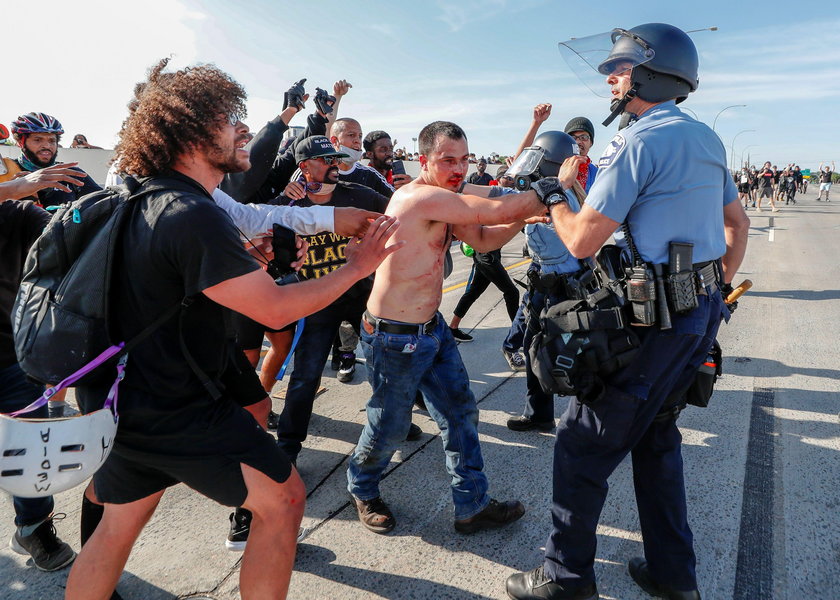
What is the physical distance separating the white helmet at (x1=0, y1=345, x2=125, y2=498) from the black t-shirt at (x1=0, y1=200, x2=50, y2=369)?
1188 mm

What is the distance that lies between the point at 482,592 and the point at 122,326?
177cm

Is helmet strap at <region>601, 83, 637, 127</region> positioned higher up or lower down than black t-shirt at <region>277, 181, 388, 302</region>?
higher up

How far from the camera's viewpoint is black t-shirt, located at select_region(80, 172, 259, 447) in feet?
4.97

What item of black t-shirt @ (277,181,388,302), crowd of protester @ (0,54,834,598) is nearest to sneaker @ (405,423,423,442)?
crowd of protester @ (0,54,834,598)

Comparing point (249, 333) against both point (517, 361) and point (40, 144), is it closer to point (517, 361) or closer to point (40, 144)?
point (517, 361)

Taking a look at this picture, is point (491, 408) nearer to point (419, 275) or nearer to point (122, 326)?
point (419, 275)

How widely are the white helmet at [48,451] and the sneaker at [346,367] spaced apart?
3.18 metres

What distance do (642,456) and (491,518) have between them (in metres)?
0.84

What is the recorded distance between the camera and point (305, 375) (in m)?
3.21

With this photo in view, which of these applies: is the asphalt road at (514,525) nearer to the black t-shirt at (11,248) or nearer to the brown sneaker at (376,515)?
the brown sneaker at (376,515)

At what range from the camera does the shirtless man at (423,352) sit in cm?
260

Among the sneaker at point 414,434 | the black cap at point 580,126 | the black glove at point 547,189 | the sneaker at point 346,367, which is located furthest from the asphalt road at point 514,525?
the black cap at point 580,126

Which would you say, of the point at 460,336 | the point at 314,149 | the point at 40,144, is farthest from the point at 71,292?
the point at 460,336

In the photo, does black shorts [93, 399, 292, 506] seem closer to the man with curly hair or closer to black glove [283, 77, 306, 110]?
the man with curly hair
